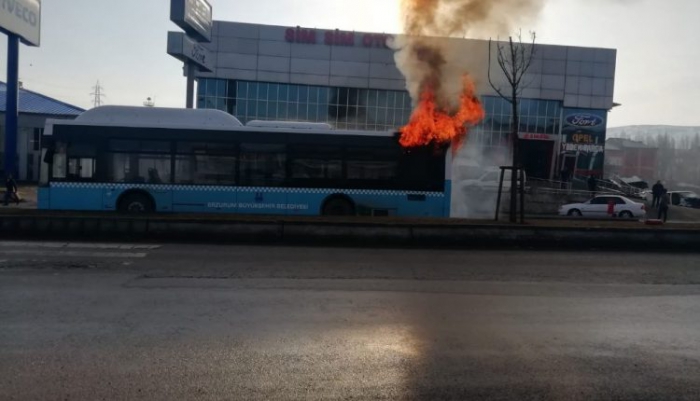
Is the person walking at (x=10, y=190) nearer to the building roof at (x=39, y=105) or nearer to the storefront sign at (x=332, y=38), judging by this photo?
the building roof at (x=39, y=105)

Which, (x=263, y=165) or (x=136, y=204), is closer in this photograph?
(x=136, y=204)

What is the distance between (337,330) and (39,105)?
4777 cm

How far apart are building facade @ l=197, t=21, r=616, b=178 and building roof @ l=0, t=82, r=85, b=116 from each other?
10.5 metres

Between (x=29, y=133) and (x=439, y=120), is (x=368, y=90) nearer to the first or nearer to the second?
(x=29, y=133)

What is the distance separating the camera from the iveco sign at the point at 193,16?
28969 mm

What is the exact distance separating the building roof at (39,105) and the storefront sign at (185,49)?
57.0 feet

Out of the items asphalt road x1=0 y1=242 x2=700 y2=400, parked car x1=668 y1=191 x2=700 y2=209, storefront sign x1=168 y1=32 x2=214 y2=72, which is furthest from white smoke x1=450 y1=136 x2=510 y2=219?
parked car x1=668 y1=191 x2=700 y2=209

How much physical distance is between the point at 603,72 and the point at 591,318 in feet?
167

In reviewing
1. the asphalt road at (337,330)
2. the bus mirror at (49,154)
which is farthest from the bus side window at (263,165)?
the asphalt road at (337,330)

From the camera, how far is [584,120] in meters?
52.3

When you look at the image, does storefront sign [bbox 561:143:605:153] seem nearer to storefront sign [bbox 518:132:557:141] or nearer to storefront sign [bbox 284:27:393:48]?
storefront sign [bbox 518:132:557:141]

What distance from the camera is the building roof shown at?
44.4m

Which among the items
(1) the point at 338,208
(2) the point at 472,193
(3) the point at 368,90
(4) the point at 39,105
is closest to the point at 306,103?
(3) the point at 368,90

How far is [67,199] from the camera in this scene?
1647 cm
